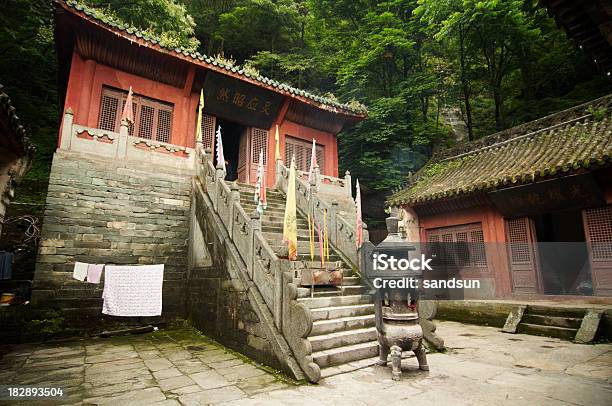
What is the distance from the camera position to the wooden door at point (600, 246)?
8.32 m

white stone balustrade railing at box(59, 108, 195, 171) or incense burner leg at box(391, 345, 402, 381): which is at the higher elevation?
white stone balustrade railing at box(59, 108, 195, 171)

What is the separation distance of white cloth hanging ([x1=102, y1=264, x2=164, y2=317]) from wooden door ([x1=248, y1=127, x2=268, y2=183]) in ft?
16.5

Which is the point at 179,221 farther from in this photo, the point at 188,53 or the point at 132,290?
the point at 188,53

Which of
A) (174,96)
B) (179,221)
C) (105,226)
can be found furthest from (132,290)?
(174,96)

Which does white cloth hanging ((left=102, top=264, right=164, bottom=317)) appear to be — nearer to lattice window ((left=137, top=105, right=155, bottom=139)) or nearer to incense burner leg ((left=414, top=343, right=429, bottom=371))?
lattice window ((left=137, top=105, right=155, bottom=139))

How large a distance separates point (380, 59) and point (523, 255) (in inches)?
511

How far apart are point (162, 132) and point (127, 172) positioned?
2272 mm

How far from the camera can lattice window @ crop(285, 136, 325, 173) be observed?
1315 cm

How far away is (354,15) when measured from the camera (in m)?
19.9

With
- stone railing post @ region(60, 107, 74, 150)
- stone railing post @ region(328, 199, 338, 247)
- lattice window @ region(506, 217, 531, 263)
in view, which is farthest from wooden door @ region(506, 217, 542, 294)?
stone railing post @ region(60, 107, 74, 150)

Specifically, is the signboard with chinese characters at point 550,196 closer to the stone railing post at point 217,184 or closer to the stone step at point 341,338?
the stone step at point 341,338

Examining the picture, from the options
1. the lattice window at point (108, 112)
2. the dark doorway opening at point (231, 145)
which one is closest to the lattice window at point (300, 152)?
the dark doorway opening at point (231, 145)

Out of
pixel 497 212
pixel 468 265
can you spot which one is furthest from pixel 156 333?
pixel 497 212

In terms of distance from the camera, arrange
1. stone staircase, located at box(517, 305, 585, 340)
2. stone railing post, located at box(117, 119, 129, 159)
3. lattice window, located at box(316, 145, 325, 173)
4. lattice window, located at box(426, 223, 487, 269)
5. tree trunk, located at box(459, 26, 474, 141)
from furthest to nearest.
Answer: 1. tree trunk, located at box(459, 26, 474, 141)
2. lattice window, located at box(316, 145, 325, 173)
3. lattice window, located at box(426, 223, 487, 269)
4. stone railing post, located at box(117, 119, 129, 159)
5. stone staircase, located at box(517, 305, 585, 340)
